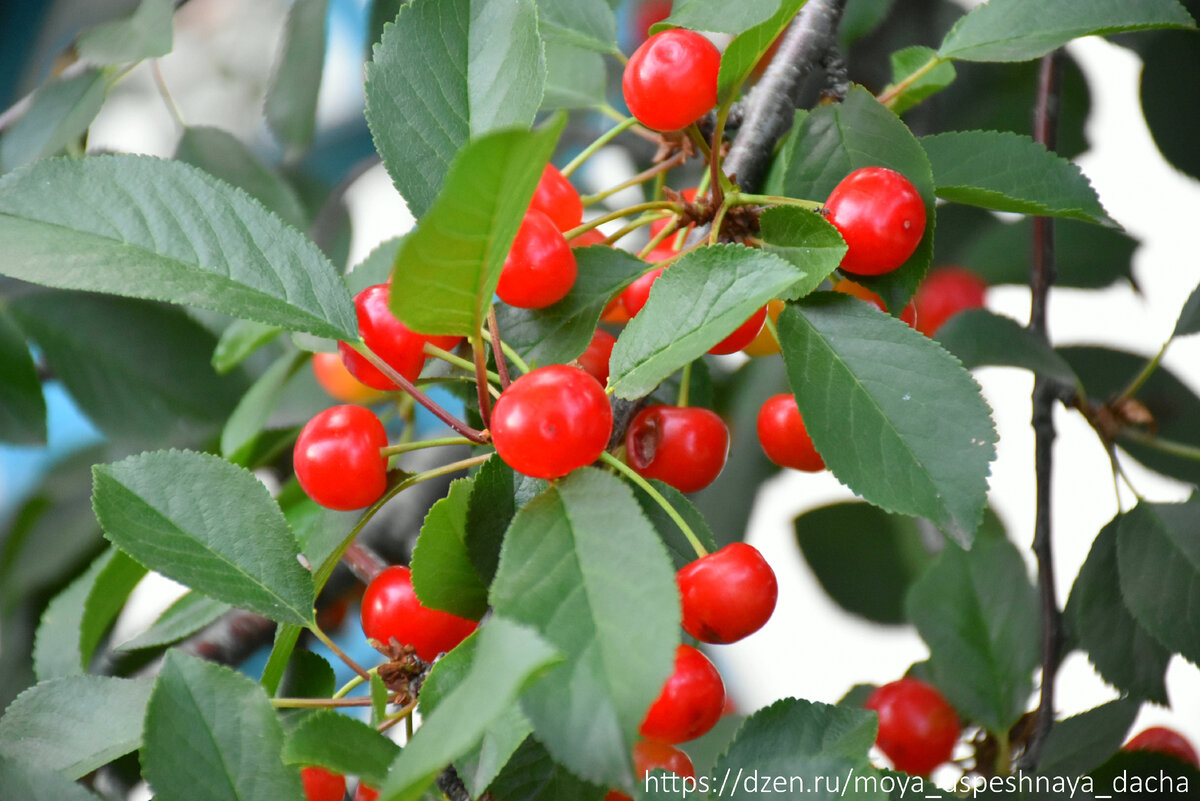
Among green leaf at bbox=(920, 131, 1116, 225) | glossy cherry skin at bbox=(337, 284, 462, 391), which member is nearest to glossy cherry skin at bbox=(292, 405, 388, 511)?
glossy cherry skin at bbox=(337, 284, 462, 391)

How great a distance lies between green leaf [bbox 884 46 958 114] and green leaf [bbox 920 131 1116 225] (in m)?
0.04

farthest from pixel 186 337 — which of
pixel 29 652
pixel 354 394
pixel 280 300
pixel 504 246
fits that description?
pixel 504 246

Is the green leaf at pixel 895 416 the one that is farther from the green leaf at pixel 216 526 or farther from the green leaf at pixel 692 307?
the green leaf at pixel 216 526

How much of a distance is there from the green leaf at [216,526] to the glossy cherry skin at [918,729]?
47cm

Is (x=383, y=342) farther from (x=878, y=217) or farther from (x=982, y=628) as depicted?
(x=982, y=628)

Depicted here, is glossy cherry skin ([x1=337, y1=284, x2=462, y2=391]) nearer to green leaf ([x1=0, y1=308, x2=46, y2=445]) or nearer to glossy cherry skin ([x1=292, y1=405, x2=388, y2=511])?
glossy cherry skin ([x1=292, y1=405, x2=388, y2=511])

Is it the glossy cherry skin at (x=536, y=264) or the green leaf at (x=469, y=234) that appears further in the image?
the glossy cherry skin at (x=536, y=264)

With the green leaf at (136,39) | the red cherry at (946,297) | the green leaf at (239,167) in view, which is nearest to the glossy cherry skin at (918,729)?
the red cherry at (946,297)

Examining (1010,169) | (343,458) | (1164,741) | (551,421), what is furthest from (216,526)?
(1164,741)

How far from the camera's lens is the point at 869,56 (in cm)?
94

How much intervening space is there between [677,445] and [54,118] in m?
0.56

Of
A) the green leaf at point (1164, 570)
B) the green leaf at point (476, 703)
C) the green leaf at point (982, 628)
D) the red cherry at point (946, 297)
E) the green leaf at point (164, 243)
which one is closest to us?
the green leaf at point (476, 703)

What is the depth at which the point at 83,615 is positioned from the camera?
57 cm

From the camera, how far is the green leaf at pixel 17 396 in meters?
0.72
